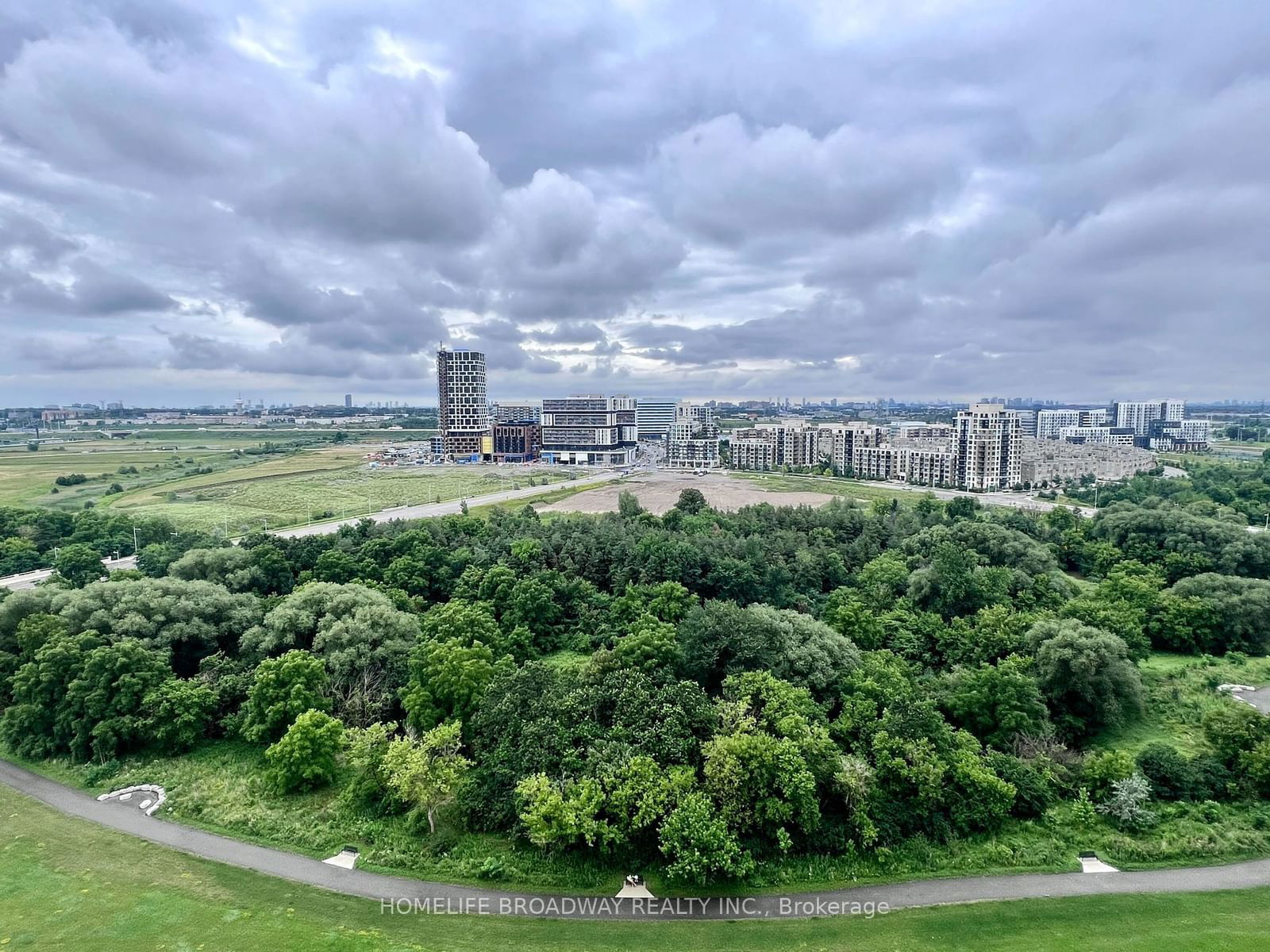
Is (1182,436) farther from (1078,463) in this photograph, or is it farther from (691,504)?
(691,504)

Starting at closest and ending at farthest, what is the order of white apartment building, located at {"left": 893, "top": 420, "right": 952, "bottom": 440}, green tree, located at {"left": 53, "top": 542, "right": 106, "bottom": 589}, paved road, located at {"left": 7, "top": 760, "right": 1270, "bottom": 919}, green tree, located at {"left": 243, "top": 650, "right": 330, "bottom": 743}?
paved road, located at {"left": 7, "top": 760, "right": 1270, "bottom": 919}
green tree, located at {"left": 243, "top": 650, "right": 330, "bottom": 743}
green tree, located at {"left": 53, "top": 542, "right": 106, "bottom": 589}
white apartment building, located at {"left": 893, "top": 420, "right": 952, "bottom": 440}

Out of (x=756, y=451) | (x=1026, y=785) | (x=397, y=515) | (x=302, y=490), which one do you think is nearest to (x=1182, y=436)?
(x=756, y=451)

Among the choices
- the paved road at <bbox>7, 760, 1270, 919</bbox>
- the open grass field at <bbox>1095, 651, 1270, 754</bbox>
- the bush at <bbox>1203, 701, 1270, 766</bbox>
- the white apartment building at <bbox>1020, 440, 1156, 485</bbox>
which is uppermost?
the white apartment building at <bbox>1020, 440, 1156, 485</bbox>

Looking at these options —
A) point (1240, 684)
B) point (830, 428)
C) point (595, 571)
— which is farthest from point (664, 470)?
point (1240, 684)

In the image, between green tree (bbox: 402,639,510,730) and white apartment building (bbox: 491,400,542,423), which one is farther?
white apartment building (bbox: 491,400,542,423)

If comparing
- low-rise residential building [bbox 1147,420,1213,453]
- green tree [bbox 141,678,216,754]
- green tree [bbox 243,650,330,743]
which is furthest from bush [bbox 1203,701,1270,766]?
low-rise residential building [bbox 1147,420,1213,453]

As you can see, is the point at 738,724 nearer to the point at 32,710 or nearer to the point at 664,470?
the point at 32,710

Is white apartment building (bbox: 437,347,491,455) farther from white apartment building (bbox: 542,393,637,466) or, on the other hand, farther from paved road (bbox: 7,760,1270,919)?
paved road (bbox: 7,760,1270,919)

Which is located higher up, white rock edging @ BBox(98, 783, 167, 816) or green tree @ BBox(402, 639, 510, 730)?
green tree @ BBox(402, 639, 510, 730)
